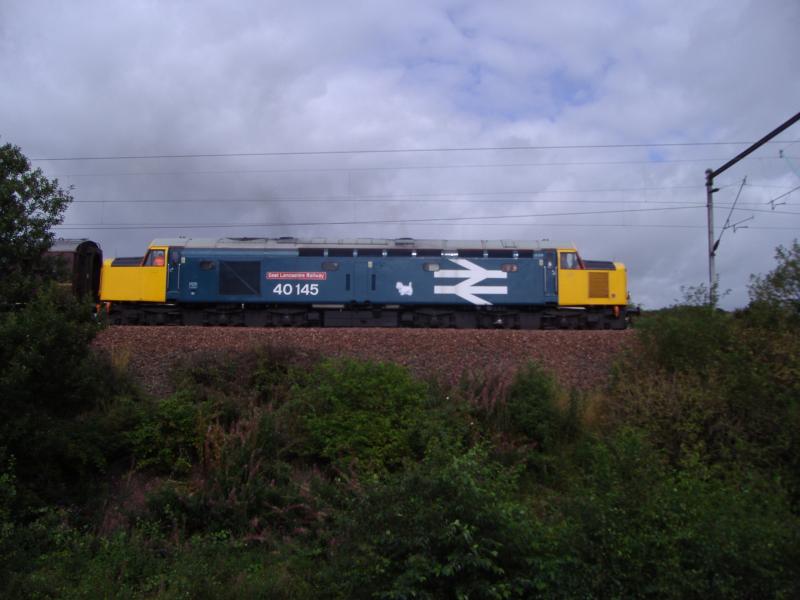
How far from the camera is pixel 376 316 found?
73.7ft

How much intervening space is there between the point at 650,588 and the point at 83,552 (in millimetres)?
6746

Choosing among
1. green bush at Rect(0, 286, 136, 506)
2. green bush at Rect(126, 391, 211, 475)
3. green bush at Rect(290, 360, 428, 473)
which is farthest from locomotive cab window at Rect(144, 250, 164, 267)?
green bush at Rect(0, 286, 136, 506)

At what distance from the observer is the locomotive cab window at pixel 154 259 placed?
75.2 ft

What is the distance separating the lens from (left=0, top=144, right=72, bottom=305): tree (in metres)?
9.52

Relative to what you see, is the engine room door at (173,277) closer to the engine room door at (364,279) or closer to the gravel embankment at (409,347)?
the gravel embankment at (409,347)

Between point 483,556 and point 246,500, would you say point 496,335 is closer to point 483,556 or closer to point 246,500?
point 246,500

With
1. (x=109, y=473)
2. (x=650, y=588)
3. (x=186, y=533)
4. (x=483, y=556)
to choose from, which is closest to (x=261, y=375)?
(x=109, y=473)

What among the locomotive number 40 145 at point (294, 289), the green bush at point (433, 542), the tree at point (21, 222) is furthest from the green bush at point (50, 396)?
the locomotive number 40 145 at point (294, 289)

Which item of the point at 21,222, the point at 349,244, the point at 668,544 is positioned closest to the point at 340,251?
the point at 349,244

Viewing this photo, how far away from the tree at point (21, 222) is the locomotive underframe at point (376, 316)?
12.6 meters

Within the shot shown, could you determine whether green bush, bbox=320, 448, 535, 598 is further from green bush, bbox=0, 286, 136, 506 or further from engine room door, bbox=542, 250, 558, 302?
engine room door, bbox=542, 250, 558, 302

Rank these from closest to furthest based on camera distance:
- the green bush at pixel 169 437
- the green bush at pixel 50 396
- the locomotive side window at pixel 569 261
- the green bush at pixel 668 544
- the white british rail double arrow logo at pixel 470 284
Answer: the green bush at pixel 668 544 → the green bush at pixel 50 396 → the green bush at pixel 169 437 → the white british rail double arrow logo at pixel 470 284 → the locomotive side window at pixel 569 261

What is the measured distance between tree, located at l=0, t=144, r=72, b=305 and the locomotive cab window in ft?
42.5

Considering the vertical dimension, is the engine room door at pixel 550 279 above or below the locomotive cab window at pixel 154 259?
below
